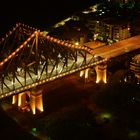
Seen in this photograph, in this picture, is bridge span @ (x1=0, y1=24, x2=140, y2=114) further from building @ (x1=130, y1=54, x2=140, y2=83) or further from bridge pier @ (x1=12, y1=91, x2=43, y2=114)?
building @ (x1=130, y1=54, x2=140, y2=83)

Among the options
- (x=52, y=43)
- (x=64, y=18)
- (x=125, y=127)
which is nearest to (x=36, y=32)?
(x=52, y=43)

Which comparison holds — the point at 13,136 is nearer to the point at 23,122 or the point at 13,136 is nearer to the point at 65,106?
the point at 23,122

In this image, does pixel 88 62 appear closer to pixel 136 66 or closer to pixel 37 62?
pixel 136 66

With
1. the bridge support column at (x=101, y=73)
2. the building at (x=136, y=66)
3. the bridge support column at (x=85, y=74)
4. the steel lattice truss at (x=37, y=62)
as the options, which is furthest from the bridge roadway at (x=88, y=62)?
the building at (x=136, y=66)

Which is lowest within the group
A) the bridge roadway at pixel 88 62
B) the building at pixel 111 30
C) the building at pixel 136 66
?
the building at pixel 136 66

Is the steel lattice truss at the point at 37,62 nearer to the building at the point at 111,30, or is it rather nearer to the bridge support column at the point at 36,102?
the bridge support column at the point at 36,102

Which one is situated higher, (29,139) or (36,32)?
(36,32)

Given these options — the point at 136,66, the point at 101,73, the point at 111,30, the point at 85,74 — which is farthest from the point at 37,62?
the point at 111,30
